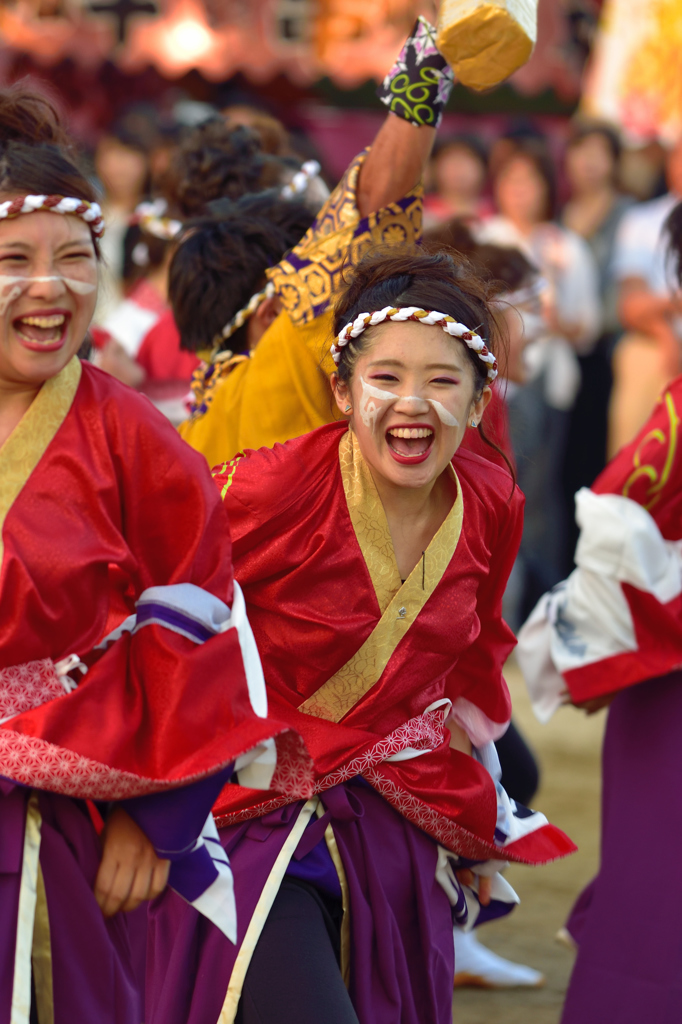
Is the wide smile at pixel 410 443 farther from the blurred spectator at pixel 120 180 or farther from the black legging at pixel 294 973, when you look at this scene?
the blurred spectator at pixel 120 180

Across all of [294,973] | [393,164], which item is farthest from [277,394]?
[294,973]

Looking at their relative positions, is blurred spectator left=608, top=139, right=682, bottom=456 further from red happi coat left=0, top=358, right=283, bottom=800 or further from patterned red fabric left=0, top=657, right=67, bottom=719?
patterned red fabric left=0, top=657, right=67, bottom=719

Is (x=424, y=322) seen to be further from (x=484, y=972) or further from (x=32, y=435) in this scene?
(x=484, y=972)

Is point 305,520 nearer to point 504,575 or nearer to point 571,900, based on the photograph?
point 504,575

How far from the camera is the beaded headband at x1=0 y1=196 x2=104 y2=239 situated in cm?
177

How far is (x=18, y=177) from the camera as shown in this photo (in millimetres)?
1813

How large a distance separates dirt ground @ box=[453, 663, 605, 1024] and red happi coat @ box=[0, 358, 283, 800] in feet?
5.78

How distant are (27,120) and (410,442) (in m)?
0.71

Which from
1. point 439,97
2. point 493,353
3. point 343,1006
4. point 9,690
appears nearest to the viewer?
point 9,690

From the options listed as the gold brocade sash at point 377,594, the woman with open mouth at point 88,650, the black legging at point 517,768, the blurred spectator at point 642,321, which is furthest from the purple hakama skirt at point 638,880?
the blurred spectator at point 642,321

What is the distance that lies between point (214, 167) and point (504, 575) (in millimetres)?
1334

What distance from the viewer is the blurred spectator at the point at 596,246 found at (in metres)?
6.64

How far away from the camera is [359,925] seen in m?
2.02

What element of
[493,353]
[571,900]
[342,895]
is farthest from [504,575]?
[571,900]
